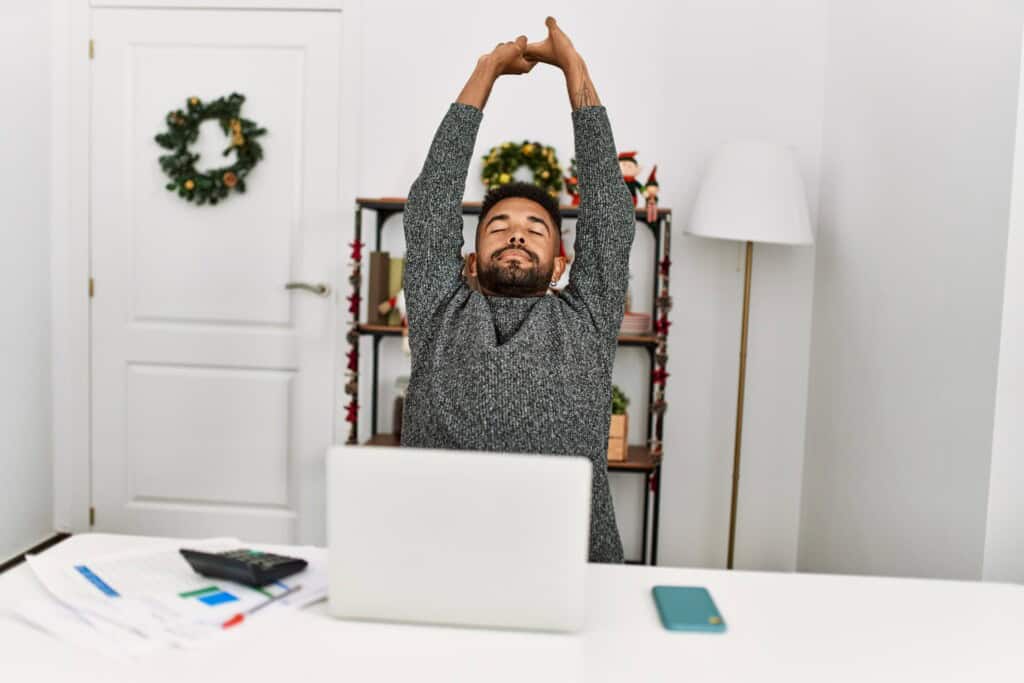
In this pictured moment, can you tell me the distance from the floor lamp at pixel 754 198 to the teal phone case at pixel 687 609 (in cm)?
194

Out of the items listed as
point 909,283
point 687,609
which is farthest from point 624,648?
point 909,283

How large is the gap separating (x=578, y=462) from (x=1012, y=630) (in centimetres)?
55

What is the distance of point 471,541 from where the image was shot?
37.4 inches

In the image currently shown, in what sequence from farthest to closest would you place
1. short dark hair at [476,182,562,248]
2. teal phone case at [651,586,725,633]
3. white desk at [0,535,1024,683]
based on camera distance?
short dark hair at [476,182,562,248]
teal phone case at [651,586,725,633]
white desk at [0,535,1024,683]

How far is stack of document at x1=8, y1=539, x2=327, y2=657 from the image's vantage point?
3.15 feet

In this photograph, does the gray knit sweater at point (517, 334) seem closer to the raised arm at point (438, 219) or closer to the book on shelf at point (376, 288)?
the raised arm at point (438, 219)

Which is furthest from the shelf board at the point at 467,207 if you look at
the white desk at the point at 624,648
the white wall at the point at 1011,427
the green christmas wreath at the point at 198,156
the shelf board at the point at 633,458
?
the white desk at the point at 624,648

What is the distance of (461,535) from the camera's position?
3.11ft

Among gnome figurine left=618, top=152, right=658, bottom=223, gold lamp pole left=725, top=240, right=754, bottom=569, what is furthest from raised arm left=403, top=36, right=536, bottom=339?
gold lamp pole left=725, top=240, right=754, bottom=569

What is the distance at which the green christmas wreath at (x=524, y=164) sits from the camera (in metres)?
3.09

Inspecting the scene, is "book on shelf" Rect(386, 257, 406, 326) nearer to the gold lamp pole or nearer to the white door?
the white door

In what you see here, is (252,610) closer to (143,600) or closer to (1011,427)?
(143,600)

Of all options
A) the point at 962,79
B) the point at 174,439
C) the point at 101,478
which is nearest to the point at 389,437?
the point at 174,439

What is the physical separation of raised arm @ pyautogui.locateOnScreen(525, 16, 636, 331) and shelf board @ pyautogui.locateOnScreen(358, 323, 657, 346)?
4.21 feet
